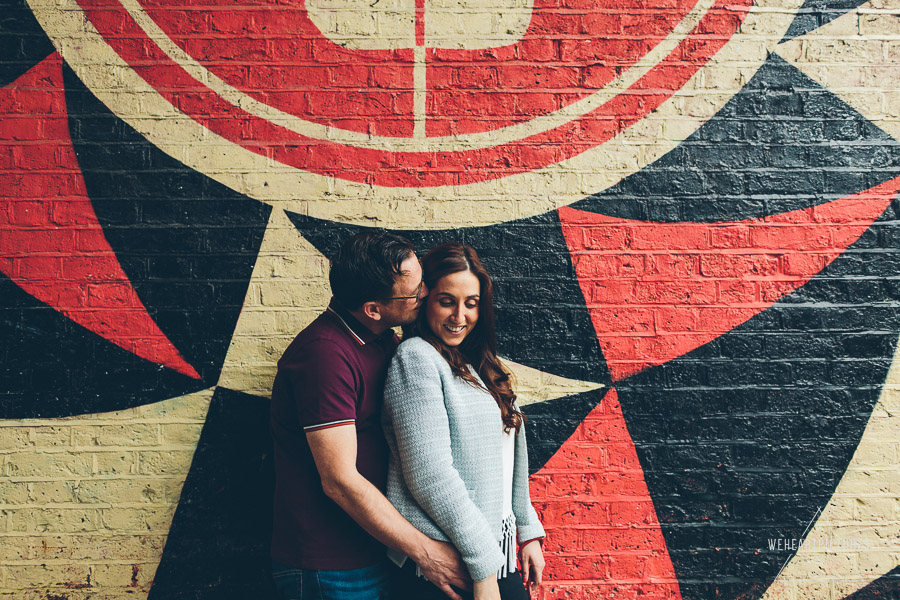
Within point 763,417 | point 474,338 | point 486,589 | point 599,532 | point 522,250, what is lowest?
point 599,532

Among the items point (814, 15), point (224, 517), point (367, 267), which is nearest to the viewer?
point (367, 267)

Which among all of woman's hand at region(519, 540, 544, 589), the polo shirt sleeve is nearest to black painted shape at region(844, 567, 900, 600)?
woman's hand at region(519, 540, 544, 589)

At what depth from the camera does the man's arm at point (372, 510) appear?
158 cm

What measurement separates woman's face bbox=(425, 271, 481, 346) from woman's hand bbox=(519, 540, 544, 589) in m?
0.75

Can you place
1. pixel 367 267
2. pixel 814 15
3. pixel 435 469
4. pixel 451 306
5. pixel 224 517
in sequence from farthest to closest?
pixel 814 15 < pixel 224 517 < pixel 451 306 < pixel 367 267 < pixel 435 469

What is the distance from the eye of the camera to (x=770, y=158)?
7.88 feet

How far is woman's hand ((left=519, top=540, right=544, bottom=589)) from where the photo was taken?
1916 millimetres

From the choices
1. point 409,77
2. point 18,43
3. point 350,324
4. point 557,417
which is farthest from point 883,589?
point 18,43

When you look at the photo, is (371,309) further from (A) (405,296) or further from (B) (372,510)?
(B) (372,510)

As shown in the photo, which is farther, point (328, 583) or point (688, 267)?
point (688, 267)

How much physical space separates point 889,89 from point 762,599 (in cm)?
219

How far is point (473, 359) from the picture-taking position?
1.94 metres

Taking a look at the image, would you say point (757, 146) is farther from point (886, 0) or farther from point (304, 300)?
point (304, 300)

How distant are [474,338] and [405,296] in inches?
13.1
